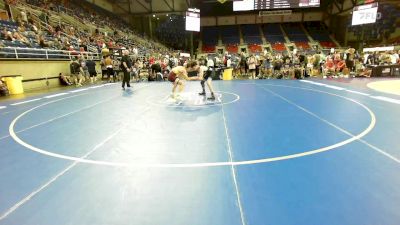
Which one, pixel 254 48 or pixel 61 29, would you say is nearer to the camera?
pixel 61 29

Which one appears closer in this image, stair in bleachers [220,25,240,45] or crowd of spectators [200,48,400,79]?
crowd of spectators [200,48,400,79]

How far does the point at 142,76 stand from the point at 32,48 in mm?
7692

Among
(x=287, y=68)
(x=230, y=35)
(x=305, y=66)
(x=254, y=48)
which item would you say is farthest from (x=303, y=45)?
(x=287, y=68)

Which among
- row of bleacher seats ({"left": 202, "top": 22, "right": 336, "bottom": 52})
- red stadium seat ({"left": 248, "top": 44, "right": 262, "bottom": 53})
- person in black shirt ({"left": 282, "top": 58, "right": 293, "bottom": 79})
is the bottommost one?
person in black shirt ({"left": 282, "top": 58, "right": 293, "bottom": 79})

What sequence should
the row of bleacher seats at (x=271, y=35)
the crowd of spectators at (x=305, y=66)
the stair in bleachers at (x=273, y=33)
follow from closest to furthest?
the crowd of spectators at (x=305, y=66) → the row of bleacher seats at (x=271, y=35) → the stair in bleachers at (x=273, y=33)

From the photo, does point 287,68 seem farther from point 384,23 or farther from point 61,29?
point 384,23

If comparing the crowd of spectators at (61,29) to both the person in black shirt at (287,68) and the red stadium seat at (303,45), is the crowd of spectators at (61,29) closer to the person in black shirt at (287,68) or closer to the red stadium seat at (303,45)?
the person in black shirt at (287,68)

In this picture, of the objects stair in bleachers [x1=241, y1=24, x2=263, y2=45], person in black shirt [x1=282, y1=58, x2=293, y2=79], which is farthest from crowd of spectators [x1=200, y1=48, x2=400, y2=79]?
stair in bleachers [x1=241, y1=24, x2=263, y2=45]

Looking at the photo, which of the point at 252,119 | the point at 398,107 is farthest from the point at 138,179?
the point at 398,107

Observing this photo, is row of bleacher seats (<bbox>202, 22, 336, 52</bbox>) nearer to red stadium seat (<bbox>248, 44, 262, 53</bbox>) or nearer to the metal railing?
red stadium seat (<bbox>248, 44, 262, 53</bbox>)

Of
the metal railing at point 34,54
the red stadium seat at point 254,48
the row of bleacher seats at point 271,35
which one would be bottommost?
the metal railing at point 34,54

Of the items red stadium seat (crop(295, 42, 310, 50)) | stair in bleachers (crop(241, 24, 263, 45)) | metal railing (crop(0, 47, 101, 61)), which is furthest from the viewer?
stair in bleachers (crop(241, 24, 263, 45))

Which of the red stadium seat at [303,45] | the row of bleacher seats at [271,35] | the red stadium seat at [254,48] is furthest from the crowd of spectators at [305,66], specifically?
the row of bleacher seats at [271,35]

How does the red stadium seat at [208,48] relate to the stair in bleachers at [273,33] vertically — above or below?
below
